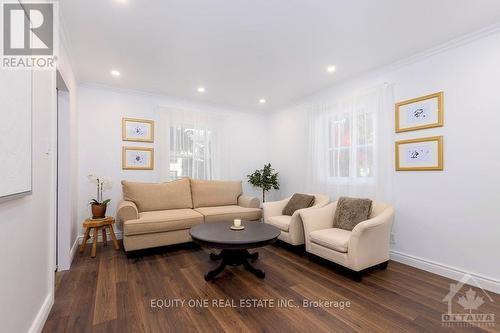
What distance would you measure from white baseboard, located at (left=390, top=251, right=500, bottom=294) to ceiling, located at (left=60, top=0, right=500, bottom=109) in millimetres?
2452

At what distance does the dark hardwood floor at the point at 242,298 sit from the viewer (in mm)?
1684

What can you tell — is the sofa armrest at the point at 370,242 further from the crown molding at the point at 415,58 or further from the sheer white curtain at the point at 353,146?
the crown molding at the point at 415,58

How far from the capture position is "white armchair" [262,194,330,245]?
10.3ft

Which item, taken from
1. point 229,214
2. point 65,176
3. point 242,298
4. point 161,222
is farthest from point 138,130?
point 242,298

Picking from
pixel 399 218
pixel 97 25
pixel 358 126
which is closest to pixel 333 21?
pixel 358 126

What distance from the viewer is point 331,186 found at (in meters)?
3.70

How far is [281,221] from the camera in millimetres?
3344

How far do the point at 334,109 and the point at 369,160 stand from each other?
3.33 ft

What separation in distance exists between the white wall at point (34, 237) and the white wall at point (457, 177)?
11.7ft

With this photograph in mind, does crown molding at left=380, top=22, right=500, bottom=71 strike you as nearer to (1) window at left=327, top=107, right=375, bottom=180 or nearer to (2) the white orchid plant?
(1) window at left=327, top=107, right=375, bottom=180

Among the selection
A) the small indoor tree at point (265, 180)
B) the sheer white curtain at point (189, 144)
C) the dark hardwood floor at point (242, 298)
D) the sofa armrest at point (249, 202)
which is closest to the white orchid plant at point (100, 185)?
the dark hardwood floor at point (242, 298)

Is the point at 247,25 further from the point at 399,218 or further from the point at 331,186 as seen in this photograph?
the point at 399,218

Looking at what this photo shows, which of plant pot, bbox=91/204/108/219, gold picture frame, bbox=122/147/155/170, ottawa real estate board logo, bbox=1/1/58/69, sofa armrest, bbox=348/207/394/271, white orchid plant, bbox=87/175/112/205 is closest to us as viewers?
ottawa real estate board logo, bbox=1/1/58/69

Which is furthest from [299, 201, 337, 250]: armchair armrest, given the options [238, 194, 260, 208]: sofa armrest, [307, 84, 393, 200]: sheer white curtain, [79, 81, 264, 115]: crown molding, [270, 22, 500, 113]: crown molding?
[79, 81, 264, 115]: crown molding
